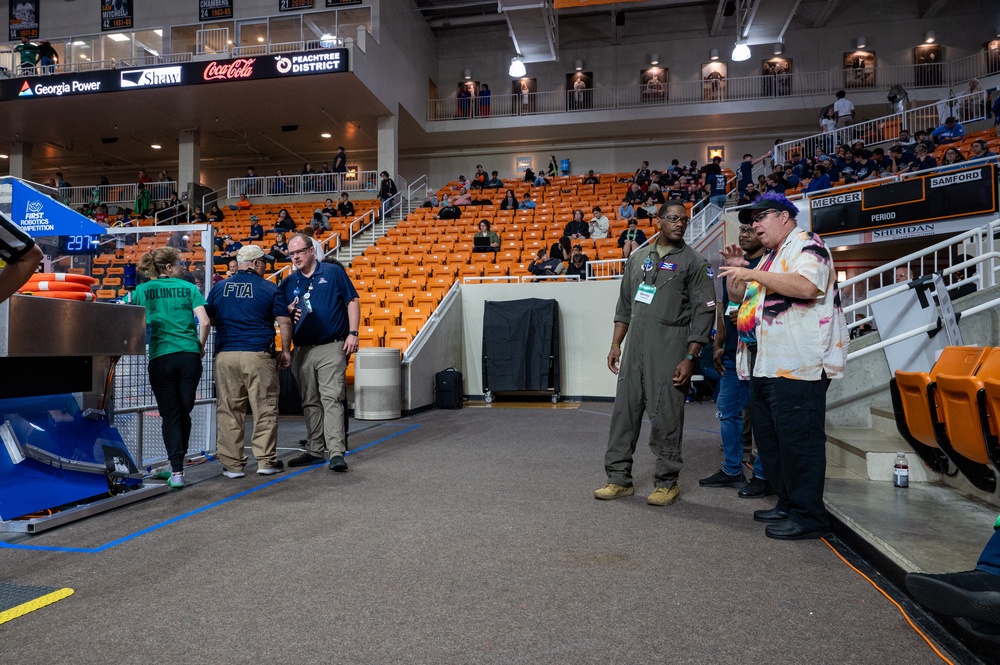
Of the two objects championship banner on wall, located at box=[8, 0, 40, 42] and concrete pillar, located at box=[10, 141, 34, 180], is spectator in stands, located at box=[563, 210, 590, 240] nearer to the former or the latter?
concrete pillar, located at box=[10, 141, 34, 180]

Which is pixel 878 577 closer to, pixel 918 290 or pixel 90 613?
pixel 918 290

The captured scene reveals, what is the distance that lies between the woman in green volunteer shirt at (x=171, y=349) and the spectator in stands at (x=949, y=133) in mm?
14357

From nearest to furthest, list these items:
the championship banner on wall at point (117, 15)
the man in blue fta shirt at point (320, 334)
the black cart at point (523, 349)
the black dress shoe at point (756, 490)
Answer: the black dress shoe at point (756, 490), the man in blue fta shirt at point (320, 334), the black cart at point (523, 349), the championship banner on wall at point (117, 15)

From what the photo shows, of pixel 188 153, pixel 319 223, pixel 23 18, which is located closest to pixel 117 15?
pixel 23 18

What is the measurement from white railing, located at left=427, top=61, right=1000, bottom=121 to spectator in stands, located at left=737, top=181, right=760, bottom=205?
7934 mm

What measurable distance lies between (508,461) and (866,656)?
3.16 m

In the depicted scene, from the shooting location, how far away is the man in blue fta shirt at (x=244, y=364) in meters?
4.24

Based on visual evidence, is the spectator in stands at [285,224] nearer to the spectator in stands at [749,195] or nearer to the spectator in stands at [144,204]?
the spectator in stands at [144,204]

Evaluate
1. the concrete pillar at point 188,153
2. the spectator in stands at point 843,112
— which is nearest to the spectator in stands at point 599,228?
the spectator in stands at point 843,112

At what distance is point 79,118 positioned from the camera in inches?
675

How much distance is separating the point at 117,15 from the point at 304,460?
19307mm

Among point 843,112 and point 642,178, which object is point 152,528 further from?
point 843,112

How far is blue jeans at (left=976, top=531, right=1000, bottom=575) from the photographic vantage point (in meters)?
1.78

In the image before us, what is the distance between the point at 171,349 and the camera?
158 inches
